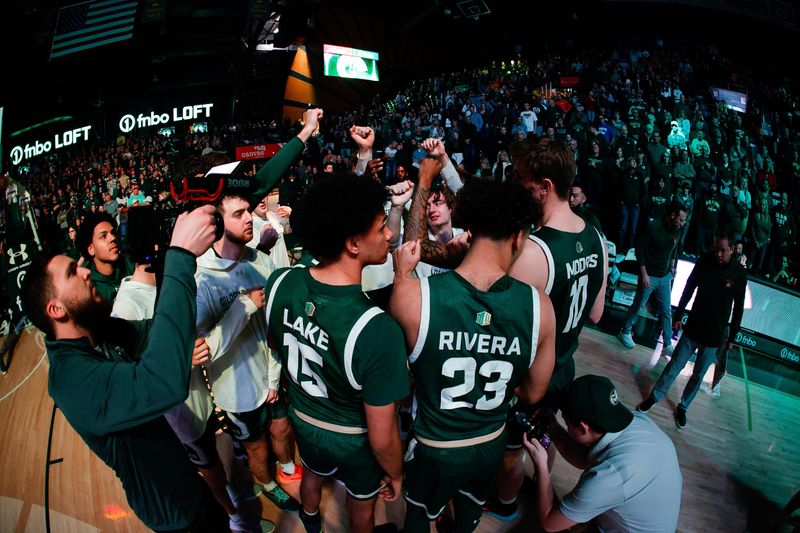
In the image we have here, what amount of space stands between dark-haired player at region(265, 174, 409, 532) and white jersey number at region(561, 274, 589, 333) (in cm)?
103

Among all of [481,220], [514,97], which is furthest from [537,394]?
[514,97]

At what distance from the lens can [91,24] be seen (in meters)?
13.3

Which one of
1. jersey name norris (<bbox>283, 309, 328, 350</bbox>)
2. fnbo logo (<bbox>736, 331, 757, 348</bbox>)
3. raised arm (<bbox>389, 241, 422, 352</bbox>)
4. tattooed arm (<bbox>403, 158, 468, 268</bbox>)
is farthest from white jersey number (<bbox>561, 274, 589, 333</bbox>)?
fnbo logo (<bbox>736, 331, 757, 348</bbox>)

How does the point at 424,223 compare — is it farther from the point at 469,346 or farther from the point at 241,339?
the point at 241,339

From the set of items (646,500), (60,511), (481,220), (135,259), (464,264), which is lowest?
(60,511)

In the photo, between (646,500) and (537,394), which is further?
(537,394)

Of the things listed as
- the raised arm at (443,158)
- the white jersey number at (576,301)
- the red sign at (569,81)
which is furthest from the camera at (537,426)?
the red sign at (569,81)

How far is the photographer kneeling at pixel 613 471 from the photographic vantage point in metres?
1.65

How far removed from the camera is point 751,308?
518 centimetres

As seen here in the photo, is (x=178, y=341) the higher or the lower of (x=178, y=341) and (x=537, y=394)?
the higher

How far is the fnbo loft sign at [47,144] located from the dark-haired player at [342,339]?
21.6 m

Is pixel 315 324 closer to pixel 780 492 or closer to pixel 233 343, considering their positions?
pixel 233 343

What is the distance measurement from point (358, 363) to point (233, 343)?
3.52 ft

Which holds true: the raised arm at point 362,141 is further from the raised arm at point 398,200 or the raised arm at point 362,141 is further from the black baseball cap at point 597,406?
the black baseball cap at point 597,406
